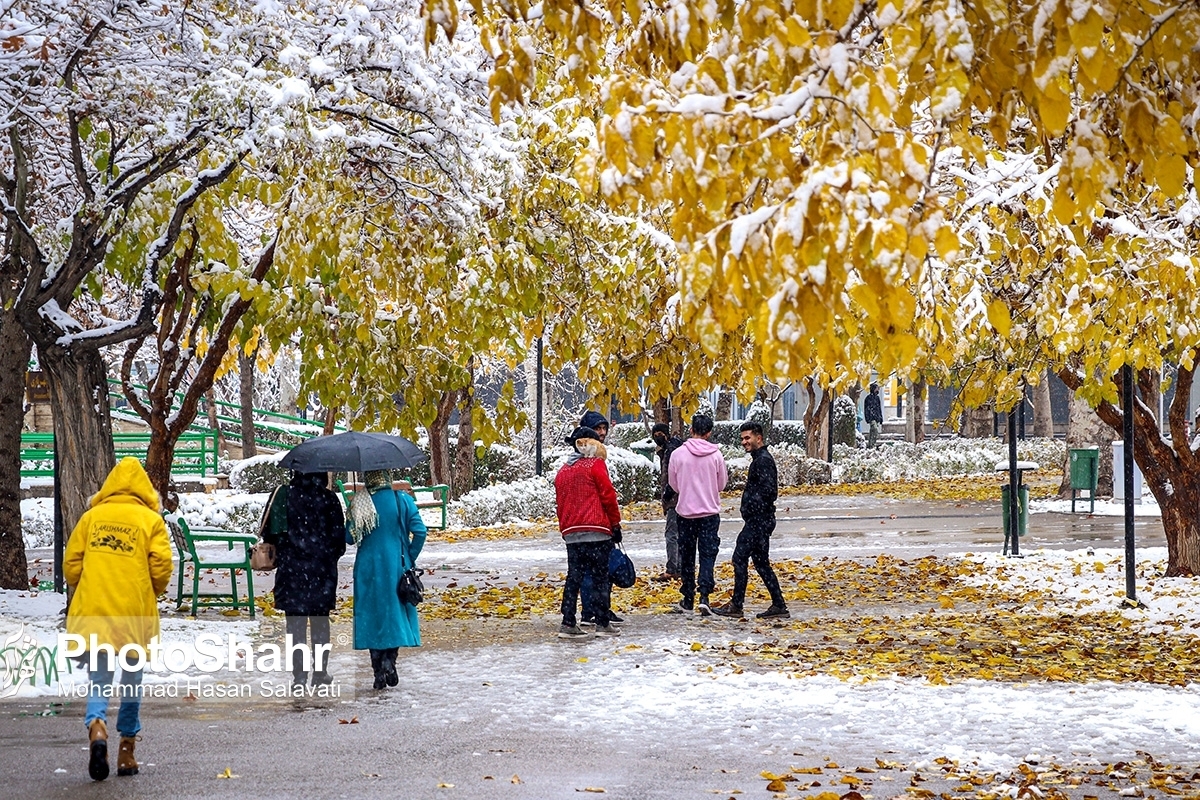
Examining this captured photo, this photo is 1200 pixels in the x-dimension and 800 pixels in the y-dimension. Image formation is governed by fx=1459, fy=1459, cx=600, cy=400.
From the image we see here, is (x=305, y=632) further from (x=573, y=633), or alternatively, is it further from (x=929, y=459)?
(x=929, y=459)

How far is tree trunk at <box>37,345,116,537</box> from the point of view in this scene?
11.2 meters

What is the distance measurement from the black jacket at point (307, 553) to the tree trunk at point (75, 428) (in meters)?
2.70

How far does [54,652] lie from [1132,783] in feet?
22.0

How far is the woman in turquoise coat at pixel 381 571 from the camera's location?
29.9ft

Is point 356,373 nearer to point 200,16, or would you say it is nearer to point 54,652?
point 200,16

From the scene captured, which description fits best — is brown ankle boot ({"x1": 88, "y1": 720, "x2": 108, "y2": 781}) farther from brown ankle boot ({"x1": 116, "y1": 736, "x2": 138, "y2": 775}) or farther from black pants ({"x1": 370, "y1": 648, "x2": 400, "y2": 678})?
black pants ({"x1": 370, "y1": 648, "x2": 400, "y2": 678})

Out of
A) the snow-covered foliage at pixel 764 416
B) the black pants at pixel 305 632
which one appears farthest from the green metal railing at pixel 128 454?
the black pants at pixel 305 632

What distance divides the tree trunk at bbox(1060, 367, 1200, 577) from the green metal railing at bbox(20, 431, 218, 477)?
1687 centimetres

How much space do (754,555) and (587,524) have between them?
5.67 feet

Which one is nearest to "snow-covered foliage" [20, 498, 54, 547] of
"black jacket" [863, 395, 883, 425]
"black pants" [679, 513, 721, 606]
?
"black pants" [679, 513, 721, 606]

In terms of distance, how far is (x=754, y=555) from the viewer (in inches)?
487

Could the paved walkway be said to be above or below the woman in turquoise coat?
below

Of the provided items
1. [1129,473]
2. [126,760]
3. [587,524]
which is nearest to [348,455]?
[126,760]

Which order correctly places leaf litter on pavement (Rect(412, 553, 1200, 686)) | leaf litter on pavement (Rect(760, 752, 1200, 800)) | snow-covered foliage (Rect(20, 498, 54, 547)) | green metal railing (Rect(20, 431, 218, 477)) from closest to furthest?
leaf litter on pavement (Rect(760, 752, 1200, 800))
leaf litter on pavement (Rect(412, 553, 1200, 686))
snow-covered foliage (Rect(20, 498, 54, 547))
green metal railing (Rect(20, 431, 218, 477))
